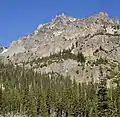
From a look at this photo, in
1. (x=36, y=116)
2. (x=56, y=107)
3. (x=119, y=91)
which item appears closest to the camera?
(x=119, y=91)

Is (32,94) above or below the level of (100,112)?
above

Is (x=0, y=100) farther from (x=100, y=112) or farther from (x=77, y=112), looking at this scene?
(x=100, y=112)

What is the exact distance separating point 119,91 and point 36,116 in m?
39.8

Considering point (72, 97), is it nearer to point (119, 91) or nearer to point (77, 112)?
point (77, 112)

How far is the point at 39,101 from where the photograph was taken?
168625 millimetres

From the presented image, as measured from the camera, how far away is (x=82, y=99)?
160 metres

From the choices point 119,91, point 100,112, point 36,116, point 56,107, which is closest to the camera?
point 100,112

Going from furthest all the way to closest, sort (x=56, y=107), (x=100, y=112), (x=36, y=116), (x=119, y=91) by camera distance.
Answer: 1. (x=56, y=107)
2. (x=36, y=116)
3. (x=119, y=91)
4. (x=100, y=112)

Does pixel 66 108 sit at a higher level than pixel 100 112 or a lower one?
higher

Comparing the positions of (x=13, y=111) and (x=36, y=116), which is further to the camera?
(x=13, y=111)

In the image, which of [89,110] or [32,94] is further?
[32,94]

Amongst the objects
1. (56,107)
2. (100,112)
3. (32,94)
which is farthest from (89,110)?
(100,112)

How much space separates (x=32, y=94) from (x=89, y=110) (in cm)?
3632

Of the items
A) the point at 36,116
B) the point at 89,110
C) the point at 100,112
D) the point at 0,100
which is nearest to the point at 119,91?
the point at 89,110
